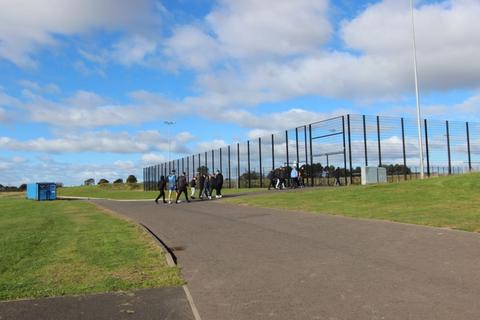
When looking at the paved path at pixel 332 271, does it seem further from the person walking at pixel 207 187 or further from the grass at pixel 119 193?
the grass at pixel 119 193

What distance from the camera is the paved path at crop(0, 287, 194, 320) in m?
5.94

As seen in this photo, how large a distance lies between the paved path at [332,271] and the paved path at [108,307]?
1.08 ft

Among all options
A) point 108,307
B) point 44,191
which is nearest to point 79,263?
point 108,307

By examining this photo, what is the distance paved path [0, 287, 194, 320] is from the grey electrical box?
1001 inches

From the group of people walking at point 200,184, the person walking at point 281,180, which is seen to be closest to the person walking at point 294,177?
the person walking at point 281,180

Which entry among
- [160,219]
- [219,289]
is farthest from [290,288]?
[160,219]

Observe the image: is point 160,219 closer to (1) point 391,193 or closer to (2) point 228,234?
(2) point 228,234

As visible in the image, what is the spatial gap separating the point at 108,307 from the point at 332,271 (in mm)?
3399

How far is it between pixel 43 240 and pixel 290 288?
7.50 metres

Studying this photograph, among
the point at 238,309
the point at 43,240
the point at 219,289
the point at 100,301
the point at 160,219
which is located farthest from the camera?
the point at 160,219

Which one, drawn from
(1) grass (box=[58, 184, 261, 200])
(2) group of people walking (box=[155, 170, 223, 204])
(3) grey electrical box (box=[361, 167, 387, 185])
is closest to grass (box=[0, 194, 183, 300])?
(2) group of people walking (box=[155, 170, 223, 204])

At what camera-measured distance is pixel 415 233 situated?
11.1 meters

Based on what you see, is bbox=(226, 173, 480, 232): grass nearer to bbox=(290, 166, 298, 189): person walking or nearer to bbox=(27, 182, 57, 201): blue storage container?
bbox=(290, 166, 298, 189): person walking

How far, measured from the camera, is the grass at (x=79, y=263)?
24.0ft
